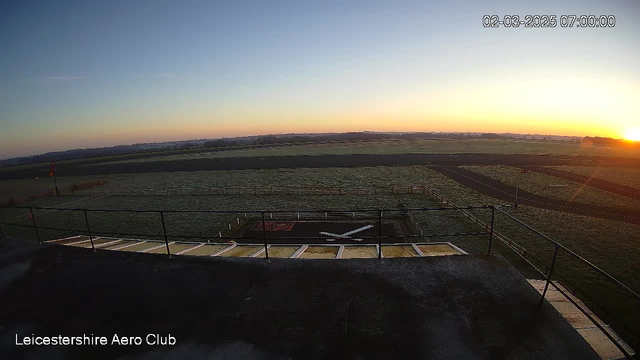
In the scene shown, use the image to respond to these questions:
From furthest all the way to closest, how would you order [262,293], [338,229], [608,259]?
1. [338,229]
2. [608,259]
3. [262,293]

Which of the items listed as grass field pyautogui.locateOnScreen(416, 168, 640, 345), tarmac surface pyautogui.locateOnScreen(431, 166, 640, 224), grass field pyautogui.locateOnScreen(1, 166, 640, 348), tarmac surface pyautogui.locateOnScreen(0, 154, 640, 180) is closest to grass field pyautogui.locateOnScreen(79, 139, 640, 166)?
tarmac surface pyautogui.locateOnScreen(0, 154, 640, 180)

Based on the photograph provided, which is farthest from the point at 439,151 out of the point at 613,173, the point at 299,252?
the point at 299,252

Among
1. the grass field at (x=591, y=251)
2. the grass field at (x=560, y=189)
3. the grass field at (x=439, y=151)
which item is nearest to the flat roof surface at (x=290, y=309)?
the grass field at (x=591, y=251)

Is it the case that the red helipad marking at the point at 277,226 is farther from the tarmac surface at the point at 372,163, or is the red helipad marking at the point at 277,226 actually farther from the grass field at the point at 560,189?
the tarmac surface at the point at 372,163

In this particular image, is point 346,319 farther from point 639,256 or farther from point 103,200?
point 103,200

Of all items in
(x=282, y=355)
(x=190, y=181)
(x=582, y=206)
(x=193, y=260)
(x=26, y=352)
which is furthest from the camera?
(x=190, y=181)

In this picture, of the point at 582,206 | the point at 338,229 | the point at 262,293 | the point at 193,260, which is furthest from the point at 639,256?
the point at 193,260

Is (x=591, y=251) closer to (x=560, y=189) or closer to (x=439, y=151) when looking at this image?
(x=560, y=189)

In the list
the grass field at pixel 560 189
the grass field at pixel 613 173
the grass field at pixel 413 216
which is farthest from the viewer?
the grass field at pixel 613 173
